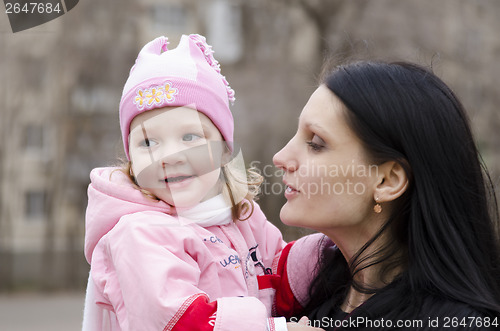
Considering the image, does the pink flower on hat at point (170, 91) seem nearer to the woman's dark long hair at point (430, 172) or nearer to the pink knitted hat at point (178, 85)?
the pink knitted hat at point (178, 85)

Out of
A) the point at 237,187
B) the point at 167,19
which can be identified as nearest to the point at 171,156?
the point at 237,187

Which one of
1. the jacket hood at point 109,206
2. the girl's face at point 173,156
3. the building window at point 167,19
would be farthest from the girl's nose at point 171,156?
the building window at point 167,19

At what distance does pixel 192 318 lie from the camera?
1976 millimetres

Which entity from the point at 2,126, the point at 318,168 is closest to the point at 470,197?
the point at 318,168

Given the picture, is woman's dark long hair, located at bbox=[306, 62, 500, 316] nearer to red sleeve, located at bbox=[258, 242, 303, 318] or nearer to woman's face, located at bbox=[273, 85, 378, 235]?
woman's face, located at bbox=[273, 85, 378, 235]

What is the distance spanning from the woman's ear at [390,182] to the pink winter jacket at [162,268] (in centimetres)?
54

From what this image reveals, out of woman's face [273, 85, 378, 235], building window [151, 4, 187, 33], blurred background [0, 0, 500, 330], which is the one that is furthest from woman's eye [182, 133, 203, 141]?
building window [151, 4, 187, 33]

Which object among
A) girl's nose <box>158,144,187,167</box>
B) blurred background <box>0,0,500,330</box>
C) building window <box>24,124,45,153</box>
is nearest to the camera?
girl's nose <box>158,144,187,167</box>

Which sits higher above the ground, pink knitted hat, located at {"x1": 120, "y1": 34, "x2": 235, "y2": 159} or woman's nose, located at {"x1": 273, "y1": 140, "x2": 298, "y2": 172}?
pink knitted hat, located at {"x1": 120, "y1": 34, "x2": 235, "y2": 159}

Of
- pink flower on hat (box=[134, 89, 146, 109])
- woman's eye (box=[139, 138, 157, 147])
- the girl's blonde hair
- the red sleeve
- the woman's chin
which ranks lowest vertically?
the red sleeve

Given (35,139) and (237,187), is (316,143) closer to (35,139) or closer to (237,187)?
(237,187)

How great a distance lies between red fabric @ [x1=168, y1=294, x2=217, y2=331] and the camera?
1.97m

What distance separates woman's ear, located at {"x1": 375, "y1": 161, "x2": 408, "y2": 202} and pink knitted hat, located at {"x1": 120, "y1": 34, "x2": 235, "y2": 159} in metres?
0.68

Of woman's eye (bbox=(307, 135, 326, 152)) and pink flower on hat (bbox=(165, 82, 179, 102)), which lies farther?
pink flower on hat (bbox=(165, 82, 179, 102))
